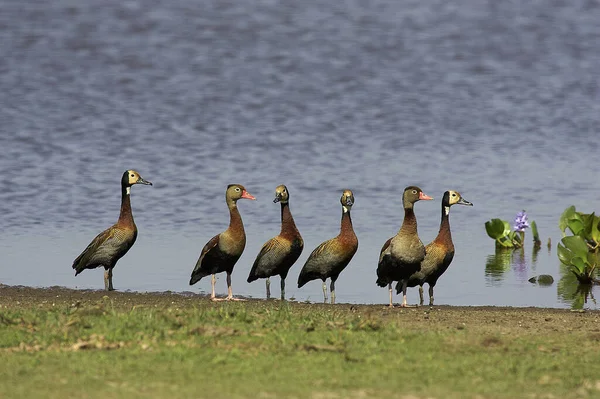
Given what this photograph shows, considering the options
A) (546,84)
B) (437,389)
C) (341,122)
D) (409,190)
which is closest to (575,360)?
(437,389)

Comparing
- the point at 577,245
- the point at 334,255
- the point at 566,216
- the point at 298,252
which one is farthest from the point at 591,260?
the point at 298,252

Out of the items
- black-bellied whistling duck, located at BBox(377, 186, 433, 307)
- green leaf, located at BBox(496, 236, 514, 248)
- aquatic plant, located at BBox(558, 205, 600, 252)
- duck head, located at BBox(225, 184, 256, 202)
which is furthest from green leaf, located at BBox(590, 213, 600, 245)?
duck head, located at BBox(225, 184, 256, 202)

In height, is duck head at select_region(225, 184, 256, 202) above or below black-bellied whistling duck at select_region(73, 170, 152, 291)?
above

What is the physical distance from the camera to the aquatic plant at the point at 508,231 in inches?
743

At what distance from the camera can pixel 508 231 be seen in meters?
19.0

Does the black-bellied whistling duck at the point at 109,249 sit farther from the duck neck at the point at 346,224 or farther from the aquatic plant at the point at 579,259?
the aquatic plant at the point at 579,259

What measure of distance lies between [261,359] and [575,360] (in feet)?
8.11

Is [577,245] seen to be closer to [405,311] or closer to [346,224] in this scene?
[346,224]

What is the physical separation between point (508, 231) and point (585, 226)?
134 cm

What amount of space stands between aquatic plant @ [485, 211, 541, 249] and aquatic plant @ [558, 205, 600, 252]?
3.44ft

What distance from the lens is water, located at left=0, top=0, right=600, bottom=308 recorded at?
18453 millimetres

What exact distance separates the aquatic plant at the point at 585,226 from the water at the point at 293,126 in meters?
0.54

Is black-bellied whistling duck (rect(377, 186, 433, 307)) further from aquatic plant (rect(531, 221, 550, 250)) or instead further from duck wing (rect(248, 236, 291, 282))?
aquatic plant (rect(531, 221, 550, 250))

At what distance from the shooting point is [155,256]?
17797mm
